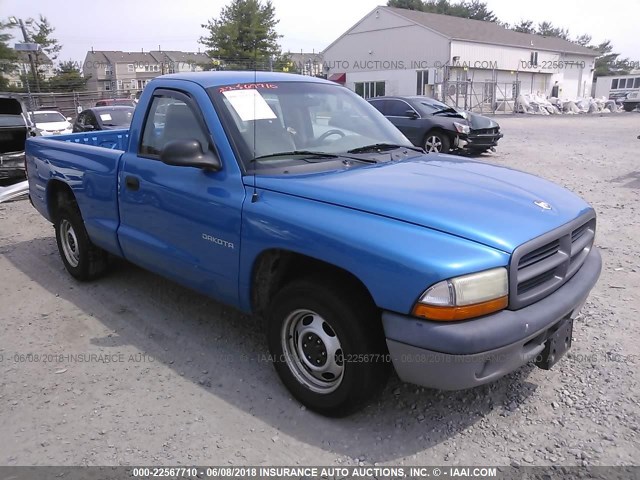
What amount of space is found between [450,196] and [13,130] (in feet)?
32.9

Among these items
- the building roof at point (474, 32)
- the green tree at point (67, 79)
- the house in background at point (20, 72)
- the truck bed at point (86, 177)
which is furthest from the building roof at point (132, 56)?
the truck bed at point (86, 177)

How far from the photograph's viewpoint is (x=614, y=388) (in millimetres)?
3250

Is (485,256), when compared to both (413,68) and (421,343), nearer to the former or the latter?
(421,343)

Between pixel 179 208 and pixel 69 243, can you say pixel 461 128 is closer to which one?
pixel 69 243

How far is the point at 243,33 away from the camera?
132 feet

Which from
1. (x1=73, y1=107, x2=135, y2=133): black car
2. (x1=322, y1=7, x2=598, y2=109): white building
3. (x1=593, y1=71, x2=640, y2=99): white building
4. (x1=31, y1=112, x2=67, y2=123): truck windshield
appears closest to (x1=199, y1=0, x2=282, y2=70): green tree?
(x1=322, y1=7, x2=598, y2=109): white building

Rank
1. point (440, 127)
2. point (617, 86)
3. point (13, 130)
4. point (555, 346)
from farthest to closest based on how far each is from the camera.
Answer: point (617, 86), point (440, 127), point (13, 130), point (555, 346)

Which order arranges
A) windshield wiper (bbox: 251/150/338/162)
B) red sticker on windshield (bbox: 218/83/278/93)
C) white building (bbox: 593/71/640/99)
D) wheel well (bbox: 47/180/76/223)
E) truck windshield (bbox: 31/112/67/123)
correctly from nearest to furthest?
windshield wiper (bbox: 251/150/338/162) < red sticker on windshield (bbox: 218/83/278/93) < wheel well (bbox: 47/180/76/223) < truck windshield (bbox: 31/112/67/123) < white building (bbox: 593/71/640/99)

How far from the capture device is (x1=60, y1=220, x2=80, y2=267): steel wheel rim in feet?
17.0

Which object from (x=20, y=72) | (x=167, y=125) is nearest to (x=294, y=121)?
(x=167, y=125)

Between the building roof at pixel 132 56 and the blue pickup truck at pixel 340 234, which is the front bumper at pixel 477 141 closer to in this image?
the blue pickup truck at pixel 340 234

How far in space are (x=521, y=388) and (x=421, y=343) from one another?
121cm

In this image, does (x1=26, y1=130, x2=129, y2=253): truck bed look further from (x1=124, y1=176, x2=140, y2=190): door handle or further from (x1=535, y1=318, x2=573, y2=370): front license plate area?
(x1=535, y1=318, x2=573, y2=370): front license plate area

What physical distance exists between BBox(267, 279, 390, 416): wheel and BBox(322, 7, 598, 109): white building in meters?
37.2
